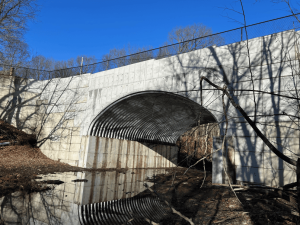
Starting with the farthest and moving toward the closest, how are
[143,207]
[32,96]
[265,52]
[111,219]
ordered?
[32,96] < [265,52] < [143,207] < [111,219]

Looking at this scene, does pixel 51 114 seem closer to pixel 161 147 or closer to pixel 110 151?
pixel 110 151

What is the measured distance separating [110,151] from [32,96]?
9.52 metres

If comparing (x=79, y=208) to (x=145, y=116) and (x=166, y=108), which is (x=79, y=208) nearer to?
(x=166, y=108)

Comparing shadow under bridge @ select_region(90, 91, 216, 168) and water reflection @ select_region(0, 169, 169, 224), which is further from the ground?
shadow under bridge @ select_region(90, 91, 216, 168)

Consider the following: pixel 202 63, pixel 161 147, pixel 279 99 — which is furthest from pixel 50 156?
pixel 279 99

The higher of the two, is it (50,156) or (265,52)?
(265,52)

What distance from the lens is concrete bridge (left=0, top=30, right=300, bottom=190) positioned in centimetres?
991

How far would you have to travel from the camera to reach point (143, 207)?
22.2ft

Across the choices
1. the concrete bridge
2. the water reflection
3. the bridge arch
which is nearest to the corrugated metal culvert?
the water reflection

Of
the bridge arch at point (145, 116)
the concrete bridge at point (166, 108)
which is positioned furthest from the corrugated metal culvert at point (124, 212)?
the bridge arch at point (145, 116)

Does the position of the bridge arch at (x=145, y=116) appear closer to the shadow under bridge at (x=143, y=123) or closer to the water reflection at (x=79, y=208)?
the shadow under bridge at (x=143, y=123)

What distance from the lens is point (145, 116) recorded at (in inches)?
787

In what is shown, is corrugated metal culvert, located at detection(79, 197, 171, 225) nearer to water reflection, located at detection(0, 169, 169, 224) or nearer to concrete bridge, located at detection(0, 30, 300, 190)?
water reflection, located at detection(0, 169, 169, 224)

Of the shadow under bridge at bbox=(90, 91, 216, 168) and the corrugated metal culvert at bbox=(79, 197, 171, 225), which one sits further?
the shadow under bridge at bbox=(90, 91, 216, 168)
